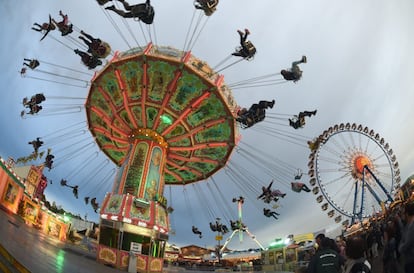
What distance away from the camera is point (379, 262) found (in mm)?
9953

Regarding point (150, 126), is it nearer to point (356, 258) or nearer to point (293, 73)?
point (293, 73)

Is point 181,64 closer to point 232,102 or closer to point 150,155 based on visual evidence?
point 232,102

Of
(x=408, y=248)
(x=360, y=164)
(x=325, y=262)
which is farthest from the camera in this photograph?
(x=360, y=164)

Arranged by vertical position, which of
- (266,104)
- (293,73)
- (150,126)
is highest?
(293,73)

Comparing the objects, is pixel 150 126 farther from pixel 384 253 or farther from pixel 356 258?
pixel 356 258

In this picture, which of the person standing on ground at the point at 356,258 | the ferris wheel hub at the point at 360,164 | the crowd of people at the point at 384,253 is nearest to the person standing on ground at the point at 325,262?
the crowd of people at the point at 384,253

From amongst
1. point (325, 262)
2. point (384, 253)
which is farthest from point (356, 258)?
point (384, 253)

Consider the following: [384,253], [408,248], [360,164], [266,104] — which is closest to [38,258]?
[384,253]

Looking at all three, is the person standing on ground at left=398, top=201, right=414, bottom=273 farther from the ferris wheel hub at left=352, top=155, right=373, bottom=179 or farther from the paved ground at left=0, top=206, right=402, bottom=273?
the ferris wheel hub at left=352, top=155, right=373, bottom=179

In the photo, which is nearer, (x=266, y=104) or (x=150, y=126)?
(x=266, y=104)

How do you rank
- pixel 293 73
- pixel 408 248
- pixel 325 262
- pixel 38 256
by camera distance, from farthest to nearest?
1. pixel 293 73
2. pixel 38 256
3. pixel 325 262
4. pixel 408 248

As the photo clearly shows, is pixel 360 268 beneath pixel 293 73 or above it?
beneath

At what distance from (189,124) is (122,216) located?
8.22 metres

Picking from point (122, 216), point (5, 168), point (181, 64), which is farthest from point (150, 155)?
point (5, 168)
